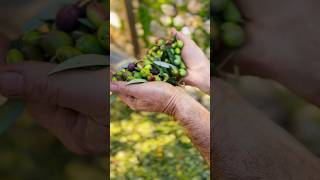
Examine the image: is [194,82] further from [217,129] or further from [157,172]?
[157,172]

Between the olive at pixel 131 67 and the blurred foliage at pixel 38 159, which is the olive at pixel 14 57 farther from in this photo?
the olive at pixel 131 67

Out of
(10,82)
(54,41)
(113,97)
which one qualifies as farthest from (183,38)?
(10,82)

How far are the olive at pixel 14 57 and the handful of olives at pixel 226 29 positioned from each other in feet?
1.57

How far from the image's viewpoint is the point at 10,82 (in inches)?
38.4

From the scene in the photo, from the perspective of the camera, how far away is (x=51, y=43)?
100 centimetres

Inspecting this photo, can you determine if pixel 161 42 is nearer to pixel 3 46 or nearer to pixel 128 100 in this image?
pixel 128 100

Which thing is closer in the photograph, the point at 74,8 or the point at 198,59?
the point at 74,8

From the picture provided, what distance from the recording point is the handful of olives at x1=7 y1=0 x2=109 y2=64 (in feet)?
3.27

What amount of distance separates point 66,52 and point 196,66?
349mm

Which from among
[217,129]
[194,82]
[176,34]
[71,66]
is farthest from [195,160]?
[71,66]

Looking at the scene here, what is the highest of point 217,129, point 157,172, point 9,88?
point 9,88

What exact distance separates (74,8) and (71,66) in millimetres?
130

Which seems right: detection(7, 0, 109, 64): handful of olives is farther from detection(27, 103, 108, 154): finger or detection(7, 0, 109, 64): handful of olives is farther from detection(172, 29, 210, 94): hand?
detection(172, 29, 210, 94): hand

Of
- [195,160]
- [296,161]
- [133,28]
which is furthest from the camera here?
[133,28]
